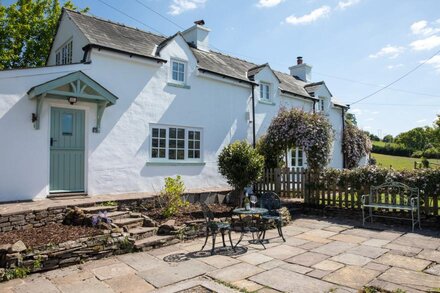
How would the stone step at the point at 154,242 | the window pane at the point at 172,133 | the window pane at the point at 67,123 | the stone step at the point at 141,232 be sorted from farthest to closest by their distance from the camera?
1. the window pane at the point at 172,133
2. the window pane at the point at 67,123
3. the stone step at the point at 141,232
4. the stone step at the point at 154,242

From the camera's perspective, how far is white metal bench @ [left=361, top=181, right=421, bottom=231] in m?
9.05

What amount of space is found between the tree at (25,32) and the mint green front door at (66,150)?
569 inches

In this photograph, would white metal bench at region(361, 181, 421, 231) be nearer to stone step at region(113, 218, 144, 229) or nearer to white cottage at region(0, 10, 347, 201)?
white cottage at region(0, 10, 347, 201)

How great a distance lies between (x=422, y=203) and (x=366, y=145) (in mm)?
12856

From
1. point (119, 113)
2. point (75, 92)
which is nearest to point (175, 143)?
point (119, 113)

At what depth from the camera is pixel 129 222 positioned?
7883mm

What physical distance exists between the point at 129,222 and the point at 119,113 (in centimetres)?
448

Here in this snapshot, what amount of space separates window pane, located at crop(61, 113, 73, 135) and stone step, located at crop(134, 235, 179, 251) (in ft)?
15.4

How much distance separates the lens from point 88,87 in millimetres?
9664

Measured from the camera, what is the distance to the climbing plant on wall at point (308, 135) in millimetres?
12844

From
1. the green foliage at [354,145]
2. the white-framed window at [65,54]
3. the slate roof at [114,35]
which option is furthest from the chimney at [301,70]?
the white-framed window at [65,54]

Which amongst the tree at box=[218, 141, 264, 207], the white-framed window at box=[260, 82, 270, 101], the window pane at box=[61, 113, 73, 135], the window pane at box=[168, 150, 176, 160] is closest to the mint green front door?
the window pane at box=[61, 113, 73, 135]

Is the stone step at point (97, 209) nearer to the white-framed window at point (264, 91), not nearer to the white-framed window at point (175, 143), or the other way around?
the white-framed window at point (175, 143)

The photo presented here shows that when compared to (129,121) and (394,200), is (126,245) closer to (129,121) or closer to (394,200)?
(129,121)
